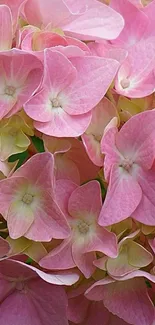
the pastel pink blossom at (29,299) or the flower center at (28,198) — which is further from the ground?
the flower center at (28,198)

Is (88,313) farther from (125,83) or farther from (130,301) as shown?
(125,83)

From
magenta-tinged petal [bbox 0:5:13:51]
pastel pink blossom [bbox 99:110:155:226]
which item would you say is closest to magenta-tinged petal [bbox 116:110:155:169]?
pastel pink blossom [bbox 99:110:155:226]

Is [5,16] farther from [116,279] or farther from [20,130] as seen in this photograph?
[116,279]

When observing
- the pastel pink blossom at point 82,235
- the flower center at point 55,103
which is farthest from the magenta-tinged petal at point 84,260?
the flower center at point 55,103

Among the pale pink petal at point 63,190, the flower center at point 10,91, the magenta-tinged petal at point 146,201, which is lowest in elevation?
the pale pink petal at point 63,190

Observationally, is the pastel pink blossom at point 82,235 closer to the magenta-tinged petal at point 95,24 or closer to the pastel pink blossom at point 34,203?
the pastel pink blossom at point 34,203
